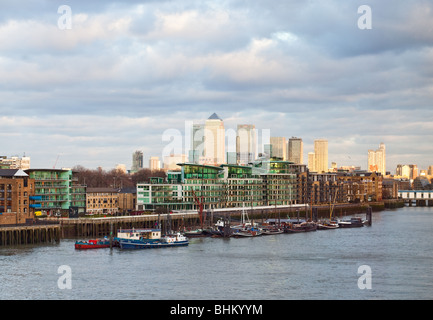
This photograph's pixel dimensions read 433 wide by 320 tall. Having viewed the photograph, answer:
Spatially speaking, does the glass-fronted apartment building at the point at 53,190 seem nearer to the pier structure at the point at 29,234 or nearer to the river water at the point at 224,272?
the pier structure at the point at 29,234

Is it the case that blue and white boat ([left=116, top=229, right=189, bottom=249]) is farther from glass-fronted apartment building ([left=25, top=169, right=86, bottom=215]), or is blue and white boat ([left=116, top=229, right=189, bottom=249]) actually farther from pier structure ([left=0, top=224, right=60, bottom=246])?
glass-fronted apartment building ([left=25, top=169, right=86, bottom=215])

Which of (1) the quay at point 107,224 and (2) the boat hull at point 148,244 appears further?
(1) the quay at point 107,224

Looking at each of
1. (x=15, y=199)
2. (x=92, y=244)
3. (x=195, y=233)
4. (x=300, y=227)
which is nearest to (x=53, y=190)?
(x=15, y=199)

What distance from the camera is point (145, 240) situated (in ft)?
308

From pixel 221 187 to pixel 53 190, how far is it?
43.2 m

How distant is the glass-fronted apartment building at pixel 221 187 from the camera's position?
5659 inches

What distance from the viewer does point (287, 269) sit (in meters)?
73.3

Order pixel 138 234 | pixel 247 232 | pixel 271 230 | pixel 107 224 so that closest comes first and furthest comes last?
pixel 138 234 → pixel 107 224 → pixel 247 232 → pixel 271 230

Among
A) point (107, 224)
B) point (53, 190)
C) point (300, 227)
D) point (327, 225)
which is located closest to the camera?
point (107, 224)

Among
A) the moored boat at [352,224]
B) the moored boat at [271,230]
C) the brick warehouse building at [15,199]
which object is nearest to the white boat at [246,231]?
the moored boat at [271,230]

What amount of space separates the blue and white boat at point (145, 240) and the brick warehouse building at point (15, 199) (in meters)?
17.0

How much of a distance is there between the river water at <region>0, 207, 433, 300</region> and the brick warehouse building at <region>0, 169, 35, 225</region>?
310 inches

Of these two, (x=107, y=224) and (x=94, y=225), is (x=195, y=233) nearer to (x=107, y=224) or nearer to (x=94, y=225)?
(x=107, y=224)
